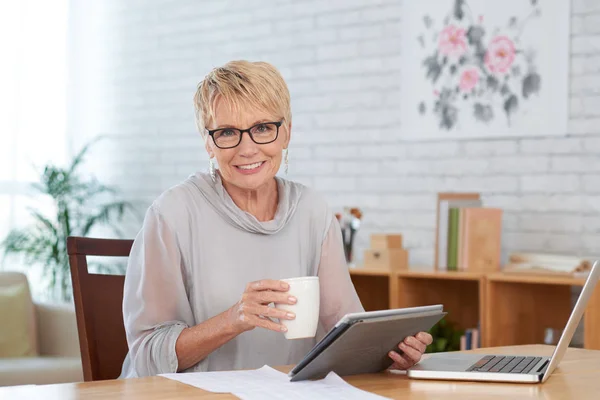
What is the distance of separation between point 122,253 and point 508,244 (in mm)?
2123

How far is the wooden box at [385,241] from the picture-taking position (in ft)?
12.2

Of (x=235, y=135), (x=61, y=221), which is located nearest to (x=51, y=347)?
(x=61, y=221)

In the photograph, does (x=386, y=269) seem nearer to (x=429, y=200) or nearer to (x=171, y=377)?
(x=429, y=200)

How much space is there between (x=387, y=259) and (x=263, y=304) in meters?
2.22

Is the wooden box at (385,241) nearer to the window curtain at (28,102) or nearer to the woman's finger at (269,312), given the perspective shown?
the woman's finger at (269,312)

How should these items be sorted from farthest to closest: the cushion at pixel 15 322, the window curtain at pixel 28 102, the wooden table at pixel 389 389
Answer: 1. the window curtain at pixel 28 102
2. the cushion at pixel 15 322
3. the wooden table at pixel 389 389

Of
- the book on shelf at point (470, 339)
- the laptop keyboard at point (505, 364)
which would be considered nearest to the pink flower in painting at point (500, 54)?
the book on shelf at point (470, 339)

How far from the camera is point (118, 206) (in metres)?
5.12

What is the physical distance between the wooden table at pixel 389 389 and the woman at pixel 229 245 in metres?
0.35

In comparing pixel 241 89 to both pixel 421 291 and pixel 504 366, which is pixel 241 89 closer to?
pixel 504 366

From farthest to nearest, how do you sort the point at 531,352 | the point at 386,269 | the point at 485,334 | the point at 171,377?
the point at 386,269 → the point at 485,334 → the point at 531,352 → the point at 171,377

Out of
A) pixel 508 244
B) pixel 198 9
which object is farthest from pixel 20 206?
Result: pixel 508 244

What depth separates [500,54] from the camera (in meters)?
3.86

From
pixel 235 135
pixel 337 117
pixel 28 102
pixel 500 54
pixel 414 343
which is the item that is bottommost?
pixel 414 343
